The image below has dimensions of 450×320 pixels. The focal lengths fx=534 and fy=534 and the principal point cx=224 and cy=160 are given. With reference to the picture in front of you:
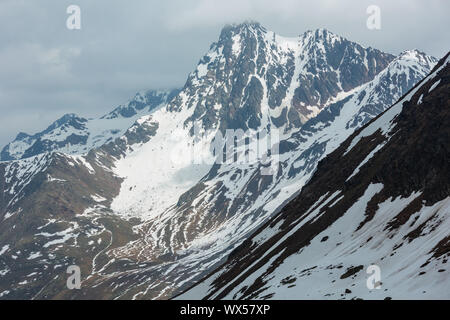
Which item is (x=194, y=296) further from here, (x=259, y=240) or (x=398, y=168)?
(x=398, y=168)

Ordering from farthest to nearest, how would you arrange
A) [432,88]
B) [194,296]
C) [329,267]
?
[194,296] < [432,88] < [329,267]

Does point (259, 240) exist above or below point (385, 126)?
below
